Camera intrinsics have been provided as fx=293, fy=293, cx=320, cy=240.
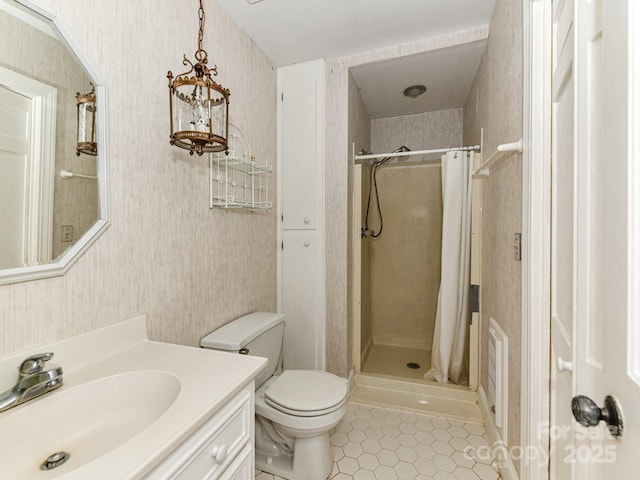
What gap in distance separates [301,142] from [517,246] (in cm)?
148

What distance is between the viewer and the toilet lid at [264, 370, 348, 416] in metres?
1.32

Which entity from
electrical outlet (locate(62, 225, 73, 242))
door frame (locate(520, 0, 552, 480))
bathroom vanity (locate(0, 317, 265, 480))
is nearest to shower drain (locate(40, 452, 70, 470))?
bathroom vanity (locate(0, 317, 265, 480))

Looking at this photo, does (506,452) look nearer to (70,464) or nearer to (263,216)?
(70,464)

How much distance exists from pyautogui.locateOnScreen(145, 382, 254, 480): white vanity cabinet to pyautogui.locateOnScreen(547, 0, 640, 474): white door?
0.78m

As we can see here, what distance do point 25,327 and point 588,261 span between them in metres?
1.36

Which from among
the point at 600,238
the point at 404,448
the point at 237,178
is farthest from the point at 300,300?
the point at 600,238

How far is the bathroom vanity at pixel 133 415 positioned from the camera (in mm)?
593

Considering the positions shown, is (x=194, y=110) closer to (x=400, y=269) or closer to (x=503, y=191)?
(x=503, y=191)

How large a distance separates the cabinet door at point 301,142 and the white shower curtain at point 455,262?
0.95 meters

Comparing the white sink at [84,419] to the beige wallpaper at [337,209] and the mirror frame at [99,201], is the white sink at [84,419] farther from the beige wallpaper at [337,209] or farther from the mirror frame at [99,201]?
the beige wallpaper at [337,209]

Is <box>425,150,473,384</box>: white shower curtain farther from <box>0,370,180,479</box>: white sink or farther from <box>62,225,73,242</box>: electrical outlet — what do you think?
<box>62,225,73,242</box>: electrical outlet

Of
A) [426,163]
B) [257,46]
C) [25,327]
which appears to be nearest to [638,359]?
[25,327]

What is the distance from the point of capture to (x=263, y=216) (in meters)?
1.98

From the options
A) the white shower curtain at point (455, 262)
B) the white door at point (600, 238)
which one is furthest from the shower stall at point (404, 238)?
the white door at point (600, 238)
